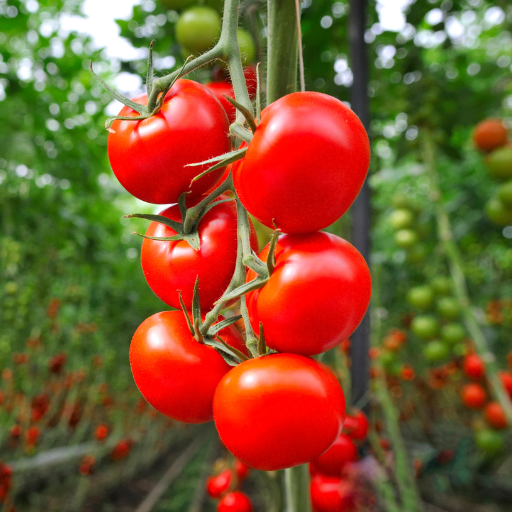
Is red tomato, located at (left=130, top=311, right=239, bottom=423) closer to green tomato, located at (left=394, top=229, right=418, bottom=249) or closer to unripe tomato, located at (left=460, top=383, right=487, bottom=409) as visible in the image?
green tomato, located at (left=394, top=229, right=418, bottom=249)

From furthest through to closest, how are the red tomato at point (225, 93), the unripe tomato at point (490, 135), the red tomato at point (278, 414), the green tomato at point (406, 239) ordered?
the green tomato at point (406, 239) < the unripe tomato at point (490, 135) < the red tomato at point (225, 93) < the red tomato at point (278, 414)

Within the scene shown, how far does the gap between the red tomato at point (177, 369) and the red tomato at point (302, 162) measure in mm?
115

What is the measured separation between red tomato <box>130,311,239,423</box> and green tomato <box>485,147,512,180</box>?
1391mm

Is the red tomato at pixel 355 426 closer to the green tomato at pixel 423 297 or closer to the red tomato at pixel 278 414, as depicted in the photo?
the red tomato at pixel 278 414

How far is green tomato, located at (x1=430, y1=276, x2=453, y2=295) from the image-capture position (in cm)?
147

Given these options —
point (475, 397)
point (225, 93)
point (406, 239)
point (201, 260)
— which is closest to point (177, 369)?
point (201, 260)

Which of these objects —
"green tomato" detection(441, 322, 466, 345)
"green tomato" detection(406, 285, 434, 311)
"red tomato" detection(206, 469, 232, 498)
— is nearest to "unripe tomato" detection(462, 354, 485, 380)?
"green tomato" detection(441, 322, 466, 345)

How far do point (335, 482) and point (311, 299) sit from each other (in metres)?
0.34

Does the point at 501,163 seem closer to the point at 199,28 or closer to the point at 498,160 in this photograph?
Result: the point at 498,160

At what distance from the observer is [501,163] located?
1.38 metres

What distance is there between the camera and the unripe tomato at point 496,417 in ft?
4.79

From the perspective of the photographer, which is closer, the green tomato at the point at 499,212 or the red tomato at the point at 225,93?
the red tomato at the point at 225,93

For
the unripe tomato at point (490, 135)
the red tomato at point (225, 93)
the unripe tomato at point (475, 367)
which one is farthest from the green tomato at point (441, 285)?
the red tomato at point (225, 93)

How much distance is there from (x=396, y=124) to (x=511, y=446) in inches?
69.4
